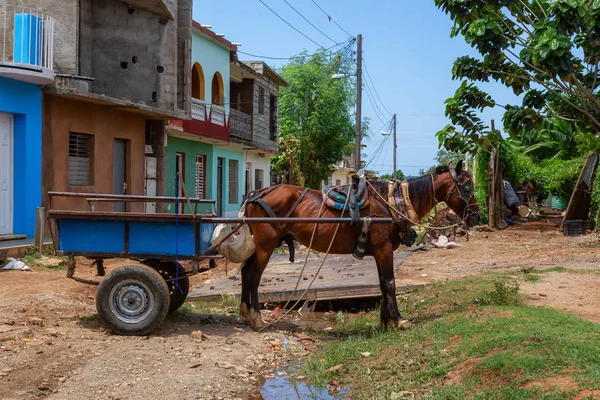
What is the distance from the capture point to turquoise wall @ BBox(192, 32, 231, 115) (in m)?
23.8

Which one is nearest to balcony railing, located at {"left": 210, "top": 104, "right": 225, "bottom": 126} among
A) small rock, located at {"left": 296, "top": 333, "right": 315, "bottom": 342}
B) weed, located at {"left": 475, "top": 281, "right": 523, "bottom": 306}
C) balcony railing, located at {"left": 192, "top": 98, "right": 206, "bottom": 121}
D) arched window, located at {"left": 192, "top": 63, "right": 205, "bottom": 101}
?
arched window, located at {"left": 192, "top": 63, "right": 205, "bottom": 101}

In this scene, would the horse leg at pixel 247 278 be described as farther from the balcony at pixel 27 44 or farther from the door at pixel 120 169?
the door at pixel 120 169

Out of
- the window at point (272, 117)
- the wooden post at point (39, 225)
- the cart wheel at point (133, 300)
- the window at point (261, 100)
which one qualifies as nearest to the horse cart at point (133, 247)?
the cart wheel at point (133, 300)

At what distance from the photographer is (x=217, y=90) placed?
26797 millimetres

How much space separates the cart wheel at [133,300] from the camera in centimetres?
710

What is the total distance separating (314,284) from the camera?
407 inches

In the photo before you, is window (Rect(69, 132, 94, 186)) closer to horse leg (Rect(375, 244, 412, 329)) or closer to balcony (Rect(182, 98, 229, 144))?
balcony (Rect(182, 98, 229, 144))

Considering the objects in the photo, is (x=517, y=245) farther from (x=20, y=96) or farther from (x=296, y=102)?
(x=296, y=102)

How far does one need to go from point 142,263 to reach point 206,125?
16574mm

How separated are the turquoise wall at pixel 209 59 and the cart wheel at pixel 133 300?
17.5 metres

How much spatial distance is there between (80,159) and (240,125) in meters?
13.2

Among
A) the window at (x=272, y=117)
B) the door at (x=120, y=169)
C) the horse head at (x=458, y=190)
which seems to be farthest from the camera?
the window at (x=272, y=117)

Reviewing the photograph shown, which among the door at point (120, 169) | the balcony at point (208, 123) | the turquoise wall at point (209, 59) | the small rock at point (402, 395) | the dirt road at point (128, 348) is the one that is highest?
the turquoise wall at point (209, 59)

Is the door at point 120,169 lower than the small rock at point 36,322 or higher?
higher
